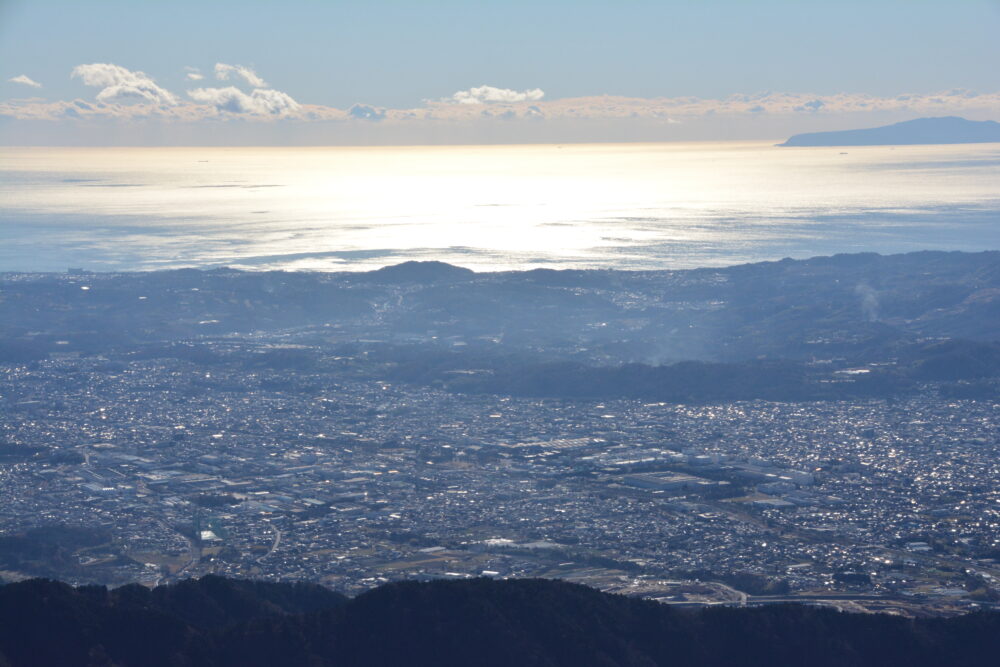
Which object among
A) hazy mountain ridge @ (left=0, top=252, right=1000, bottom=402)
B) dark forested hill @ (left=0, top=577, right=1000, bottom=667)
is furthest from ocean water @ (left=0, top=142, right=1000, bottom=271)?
dark forested hill @ (left=0, top=577, right=1000, bottom=667)

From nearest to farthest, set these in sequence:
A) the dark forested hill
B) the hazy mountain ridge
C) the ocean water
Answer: the dark forested hill
the hazy mountain ridge
the ocean water

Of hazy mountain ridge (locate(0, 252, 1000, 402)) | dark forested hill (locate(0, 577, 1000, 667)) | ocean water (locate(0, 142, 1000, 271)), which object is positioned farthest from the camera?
ocean water (locate(0, 142, 1000, 271))

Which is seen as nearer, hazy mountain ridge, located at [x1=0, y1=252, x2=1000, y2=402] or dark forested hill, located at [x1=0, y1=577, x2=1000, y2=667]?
dark forested hill, located at [x1=0, y1=577, x2=1000, y2=667]

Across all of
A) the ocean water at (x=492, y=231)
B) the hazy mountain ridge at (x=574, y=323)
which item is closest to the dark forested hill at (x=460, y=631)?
the hazy mountain ridge at (x=574, y=323)

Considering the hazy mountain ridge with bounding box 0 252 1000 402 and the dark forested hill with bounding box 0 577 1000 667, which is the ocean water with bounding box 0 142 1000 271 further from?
the dark forested hill with bounding box 0 577 1000 667

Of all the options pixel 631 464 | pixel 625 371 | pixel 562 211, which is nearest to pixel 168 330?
pixel 625 371

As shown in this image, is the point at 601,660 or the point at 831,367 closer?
the point at 601,660

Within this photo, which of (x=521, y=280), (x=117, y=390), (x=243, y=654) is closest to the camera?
(x=243, y=654)

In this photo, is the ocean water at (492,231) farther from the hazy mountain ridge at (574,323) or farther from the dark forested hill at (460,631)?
the dark forested hill at (460,631)

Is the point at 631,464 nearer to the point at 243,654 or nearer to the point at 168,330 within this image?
the point at 243,654
